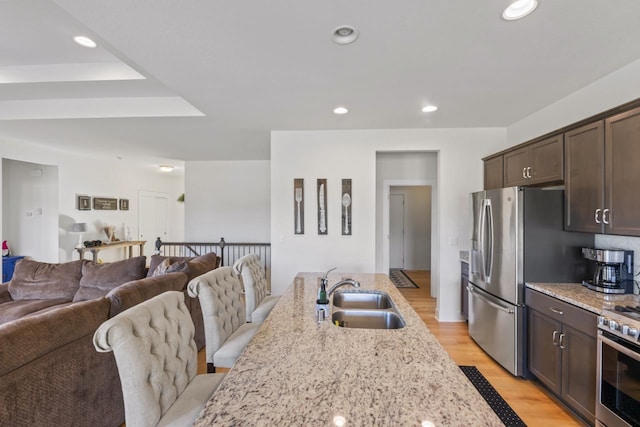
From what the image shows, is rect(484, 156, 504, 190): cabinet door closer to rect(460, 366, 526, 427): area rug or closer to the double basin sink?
rect(460, 366, 526, 427): area rug

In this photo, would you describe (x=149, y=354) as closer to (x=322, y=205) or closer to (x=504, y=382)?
(x=504, y=382)

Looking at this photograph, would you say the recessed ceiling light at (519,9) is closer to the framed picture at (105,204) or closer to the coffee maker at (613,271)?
the coffee maker at (613,271)

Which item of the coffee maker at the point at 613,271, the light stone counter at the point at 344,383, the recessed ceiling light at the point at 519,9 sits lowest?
the light stone counter at the point at 344,383

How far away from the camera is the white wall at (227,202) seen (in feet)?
22.3

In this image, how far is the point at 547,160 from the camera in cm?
279

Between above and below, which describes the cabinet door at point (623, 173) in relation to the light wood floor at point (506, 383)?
above

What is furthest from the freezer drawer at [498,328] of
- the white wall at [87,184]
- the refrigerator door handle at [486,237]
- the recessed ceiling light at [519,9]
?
the white wall at [87,184]

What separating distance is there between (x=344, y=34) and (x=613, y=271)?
2.66 metres

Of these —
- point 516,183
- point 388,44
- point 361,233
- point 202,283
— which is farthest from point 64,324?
point 516,183

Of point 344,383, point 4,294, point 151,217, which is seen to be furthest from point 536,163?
point 151,217

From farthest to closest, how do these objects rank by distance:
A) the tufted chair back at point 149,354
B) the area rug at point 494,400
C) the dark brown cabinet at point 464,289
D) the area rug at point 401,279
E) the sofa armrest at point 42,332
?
1. the area rug at point 401,279
2. the dark brown cabinet at point 464,289
3. the area rug at point 494,400
4. the sofa armrest at point 42,332
5. the tufted chair back at point 149,354

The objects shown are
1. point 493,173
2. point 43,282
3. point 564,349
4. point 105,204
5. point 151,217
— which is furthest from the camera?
point 151,217

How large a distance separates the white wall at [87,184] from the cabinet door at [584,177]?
7.76 meters

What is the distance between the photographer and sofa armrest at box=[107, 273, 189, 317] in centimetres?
215
